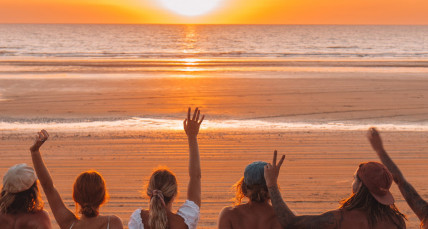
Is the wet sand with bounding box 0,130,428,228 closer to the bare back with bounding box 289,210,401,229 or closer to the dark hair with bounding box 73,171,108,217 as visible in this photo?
the dark hair with bounding box 73,171,108,217

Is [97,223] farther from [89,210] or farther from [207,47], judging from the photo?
[207,47]

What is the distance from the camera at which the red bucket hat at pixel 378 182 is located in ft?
11.5

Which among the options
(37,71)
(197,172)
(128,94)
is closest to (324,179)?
(197,172)

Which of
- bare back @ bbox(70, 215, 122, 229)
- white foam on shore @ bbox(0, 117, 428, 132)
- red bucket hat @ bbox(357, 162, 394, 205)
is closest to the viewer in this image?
red bucket hat @ bbox(357, 162, 394, 205)

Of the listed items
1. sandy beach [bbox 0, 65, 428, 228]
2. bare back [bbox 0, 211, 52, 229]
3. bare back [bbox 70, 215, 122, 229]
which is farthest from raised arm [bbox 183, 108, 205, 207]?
sandy beach [bbox 0, 65, 428, 228]

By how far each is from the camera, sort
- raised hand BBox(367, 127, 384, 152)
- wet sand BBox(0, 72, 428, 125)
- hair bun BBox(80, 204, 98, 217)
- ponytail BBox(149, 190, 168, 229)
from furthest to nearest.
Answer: wet sand BBox(0, 72, 428, 125), raised hand BBox(367, 127, 384, 152), hair bun BBox(80, 204, 98, 217), ponytail BBox(149, 190, 168, 229)

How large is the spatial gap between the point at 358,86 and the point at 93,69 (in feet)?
51.1

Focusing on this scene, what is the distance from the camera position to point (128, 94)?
21.3 m

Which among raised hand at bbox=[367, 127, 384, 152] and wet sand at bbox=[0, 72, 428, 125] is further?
wet sand at bbox=[0, 72, 428, 125]

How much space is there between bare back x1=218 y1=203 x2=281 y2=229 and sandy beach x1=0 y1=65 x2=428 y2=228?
9.53 ft

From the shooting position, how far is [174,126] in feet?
48.0

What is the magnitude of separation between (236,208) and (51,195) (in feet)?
4.10

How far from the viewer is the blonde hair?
3686 mm

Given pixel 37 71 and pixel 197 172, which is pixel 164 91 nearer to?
pixel 37 71
